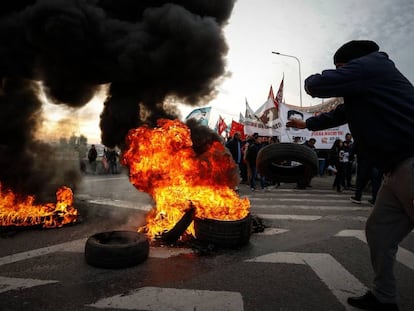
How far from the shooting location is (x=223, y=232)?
4535mm

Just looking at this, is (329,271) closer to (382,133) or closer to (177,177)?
(382,133)

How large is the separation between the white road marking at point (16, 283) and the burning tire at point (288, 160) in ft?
10.9

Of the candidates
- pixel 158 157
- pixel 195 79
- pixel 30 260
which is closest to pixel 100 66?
pixel 195 79

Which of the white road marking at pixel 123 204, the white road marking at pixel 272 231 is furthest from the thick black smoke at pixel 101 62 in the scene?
the white road marking at pixel 272 231

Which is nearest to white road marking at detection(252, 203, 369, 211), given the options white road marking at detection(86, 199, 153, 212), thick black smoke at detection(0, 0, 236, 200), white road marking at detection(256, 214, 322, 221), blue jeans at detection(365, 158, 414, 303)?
white road marking at detection(256, 214, 322, 221)

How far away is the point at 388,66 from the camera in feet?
8.72

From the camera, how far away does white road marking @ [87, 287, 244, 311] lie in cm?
279

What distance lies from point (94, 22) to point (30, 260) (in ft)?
17.4

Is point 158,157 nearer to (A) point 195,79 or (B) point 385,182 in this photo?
(A) point 195,79

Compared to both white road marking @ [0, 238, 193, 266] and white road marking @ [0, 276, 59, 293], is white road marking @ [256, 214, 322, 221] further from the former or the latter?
white road marking @ [0, 276, 59, 293]

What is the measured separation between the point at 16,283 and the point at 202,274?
6.94ft

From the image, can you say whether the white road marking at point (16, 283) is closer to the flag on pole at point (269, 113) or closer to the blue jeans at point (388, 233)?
the blue jeans at point (388, 233)

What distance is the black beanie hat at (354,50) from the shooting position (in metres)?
2.84

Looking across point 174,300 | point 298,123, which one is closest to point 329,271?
point 298,123
